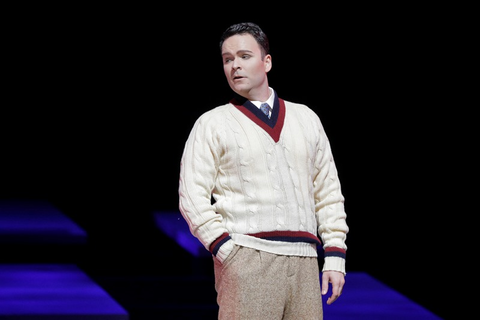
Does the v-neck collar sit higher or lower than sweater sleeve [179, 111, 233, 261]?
higher

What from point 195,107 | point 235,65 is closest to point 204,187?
point 235,65

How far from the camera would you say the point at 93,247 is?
15.3 ft

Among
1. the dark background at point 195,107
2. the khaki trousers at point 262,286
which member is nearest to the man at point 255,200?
the khaki trousers at point 262,286

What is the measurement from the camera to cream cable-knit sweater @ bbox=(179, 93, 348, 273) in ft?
8.21

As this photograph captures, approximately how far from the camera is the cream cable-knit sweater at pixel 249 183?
2.50 meters

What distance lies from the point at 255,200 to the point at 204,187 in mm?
139

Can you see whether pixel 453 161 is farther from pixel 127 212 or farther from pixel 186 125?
pixel 127 212

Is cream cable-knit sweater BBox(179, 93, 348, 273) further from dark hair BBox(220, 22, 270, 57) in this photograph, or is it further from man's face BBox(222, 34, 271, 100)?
dark hair BBox(220, 22, 270, 57)

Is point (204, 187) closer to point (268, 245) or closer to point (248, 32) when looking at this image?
point (268, 245)

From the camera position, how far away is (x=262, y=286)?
2482 mm

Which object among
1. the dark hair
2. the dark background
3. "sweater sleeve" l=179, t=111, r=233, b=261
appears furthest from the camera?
the dark background

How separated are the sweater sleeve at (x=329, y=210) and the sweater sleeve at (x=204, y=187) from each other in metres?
0.30

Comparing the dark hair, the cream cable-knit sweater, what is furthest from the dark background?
the cream cable-knit sweater

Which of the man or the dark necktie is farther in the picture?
the dark necktie
